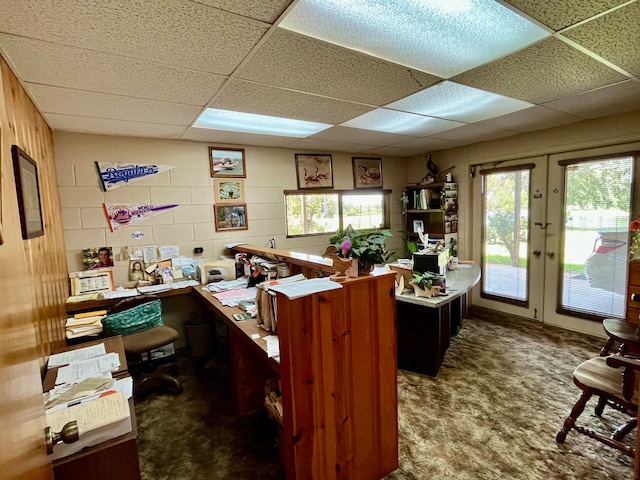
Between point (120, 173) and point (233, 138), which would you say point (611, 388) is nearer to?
point (233, 138)

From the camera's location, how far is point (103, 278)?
3061 mm

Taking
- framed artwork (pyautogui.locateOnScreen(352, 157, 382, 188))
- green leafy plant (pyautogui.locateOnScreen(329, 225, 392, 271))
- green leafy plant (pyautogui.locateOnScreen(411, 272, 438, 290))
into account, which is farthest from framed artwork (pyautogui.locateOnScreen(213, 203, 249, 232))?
green leafy plant (pyautogui.locateOnScreen(329, 225, 392, 271))

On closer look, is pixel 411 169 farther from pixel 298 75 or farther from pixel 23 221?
pixel 23 221

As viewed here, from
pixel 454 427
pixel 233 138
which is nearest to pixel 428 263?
pixel 454 427

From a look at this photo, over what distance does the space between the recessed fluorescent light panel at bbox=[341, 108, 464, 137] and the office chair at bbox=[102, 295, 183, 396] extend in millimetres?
2463

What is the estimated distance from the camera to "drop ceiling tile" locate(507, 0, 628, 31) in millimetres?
1311

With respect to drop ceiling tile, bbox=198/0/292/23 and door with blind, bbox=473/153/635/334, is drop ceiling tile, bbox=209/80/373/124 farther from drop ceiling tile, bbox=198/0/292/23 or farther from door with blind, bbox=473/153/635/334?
door with blind, bbox=473/153/635/334

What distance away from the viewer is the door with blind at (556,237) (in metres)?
3.26

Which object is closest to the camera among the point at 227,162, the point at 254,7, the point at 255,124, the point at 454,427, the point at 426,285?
the point at 254,7

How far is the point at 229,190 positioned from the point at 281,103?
5.40ft

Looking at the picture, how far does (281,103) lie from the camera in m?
2.40

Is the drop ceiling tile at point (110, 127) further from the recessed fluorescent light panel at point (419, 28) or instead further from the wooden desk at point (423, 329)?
the wooden desk at point (423, 329)

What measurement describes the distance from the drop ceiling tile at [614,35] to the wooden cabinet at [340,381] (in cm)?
153

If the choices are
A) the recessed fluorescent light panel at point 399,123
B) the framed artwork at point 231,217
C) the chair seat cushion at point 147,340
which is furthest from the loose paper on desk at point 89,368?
the recessed fluorescent light panel at point 399,123
